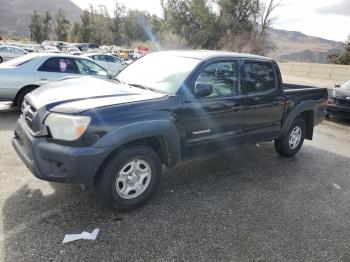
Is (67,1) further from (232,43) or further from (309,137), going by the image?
(309,137)

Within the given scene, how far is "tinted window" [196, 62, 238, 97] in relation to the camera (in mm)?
4336

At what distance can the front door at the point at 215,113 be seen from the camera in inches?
163

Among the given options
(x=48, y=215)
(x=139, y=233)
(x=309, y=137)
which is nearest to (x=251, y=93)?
(x=309, y=137)

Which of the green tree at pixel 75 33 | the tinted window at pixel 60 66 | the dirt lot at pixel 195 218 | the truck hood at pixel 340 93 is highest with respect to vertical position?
the green tree at pixel 75 33

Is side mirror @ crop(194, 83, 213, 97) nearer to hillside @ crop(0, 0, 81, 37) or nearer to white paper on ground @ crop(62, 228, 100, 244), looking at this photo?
white paper on ground @ crop(62, 228, 100, 244)

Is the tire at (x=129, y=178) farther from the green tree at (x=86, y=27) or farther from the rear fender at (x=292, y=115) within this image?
the green tree at (x=86, y=27)

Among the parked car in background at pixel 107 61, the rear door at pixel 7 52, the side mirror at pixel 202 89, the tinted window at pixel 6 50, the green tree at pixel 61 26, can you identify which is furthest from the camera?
the green tree at pixel 61 26

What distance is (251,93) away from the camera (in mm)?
Answer: 4906

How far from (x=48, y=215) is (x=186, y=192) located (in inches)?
66.7

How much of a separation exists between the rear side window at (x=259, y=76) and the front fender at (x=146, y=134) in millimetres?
1570

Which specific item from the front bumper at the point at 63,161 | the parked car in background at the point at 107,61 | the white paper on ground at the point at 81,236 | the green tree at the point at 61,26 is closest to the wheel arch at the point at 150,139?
the front bumper at the point at 63,161

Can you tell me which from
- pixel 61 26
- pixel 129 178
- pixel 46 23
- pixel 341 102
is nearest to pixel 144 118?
pixel 129 178

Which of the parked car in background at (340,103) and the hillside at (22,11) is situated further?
the hillside at (22,11)

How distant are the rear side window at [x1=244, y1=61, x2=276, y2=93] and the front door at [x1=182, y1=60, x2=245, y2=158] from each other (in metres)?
0.24
